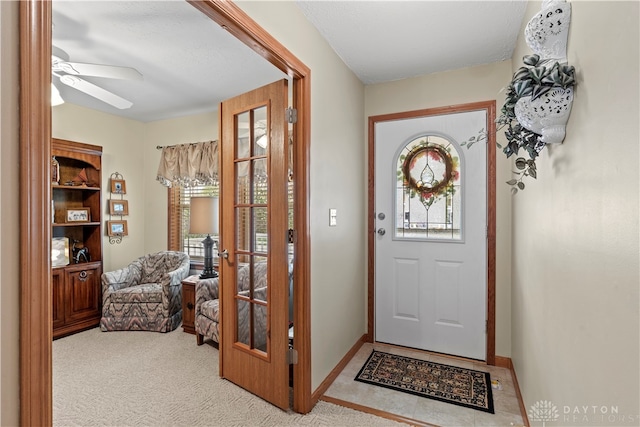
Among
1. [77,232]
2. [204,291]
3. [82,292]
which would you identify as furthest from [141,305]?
[77,232]

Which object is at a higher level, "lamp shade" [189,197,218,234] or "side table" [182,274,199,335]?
"lamp shade" [189,197,218,234]

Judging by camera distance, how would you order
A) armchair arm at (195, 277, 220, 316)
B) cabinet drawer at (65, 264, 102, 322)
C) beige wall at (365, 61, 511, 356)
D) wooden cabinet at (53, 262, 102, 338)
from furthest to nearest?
cabinet drawer at (65, 264, 102, 322) → wooden cabinet at (53, 262, 102, 338) → armchair arm at (195, 277, 220, 316) → beige wall at (365, 61, 511, 356)

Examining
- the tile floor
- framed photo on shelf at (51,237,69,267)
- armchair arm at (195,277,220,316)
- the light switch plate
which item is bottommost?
the tile floor

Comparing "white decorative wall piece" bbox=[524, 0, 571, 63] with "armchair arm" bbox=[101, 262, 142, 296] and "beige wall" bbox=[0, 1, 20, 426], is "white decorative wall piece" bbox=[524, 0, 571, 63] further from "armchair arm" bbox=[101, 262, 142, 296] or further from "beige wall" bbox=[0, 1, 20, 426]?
"armchair arm" bbox=[101, 262, 142, 296]

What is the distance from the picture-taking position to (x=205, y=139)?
13.3 feet

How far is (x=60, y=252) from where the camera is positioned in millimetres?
3359

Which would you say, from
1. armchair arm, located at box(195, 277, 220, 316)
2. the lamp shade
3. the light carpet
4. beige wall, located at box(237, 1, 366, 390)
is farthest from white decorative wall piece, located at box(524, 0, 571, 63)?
armchair arm, located at box(195, 277, 220, 316)

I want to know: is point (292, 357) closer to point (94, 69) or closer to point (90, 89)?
point (94, 69)

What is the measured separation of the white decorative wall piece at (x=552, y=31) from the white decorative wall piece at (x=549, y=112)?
16 cm

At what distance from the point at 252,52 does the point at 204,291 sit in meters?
2.21

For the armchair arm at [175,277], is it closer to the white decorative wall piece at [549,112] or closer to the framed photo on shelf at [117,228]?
the framed photo on shelf at [117,228]

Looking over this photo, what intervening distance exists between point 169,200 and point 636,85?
14.7 ft

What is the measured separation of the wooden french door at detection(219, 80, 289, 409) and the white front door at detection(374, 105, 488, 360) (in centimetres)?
126

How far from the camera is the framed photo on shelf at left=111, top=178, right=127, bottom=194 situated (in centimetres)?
403
